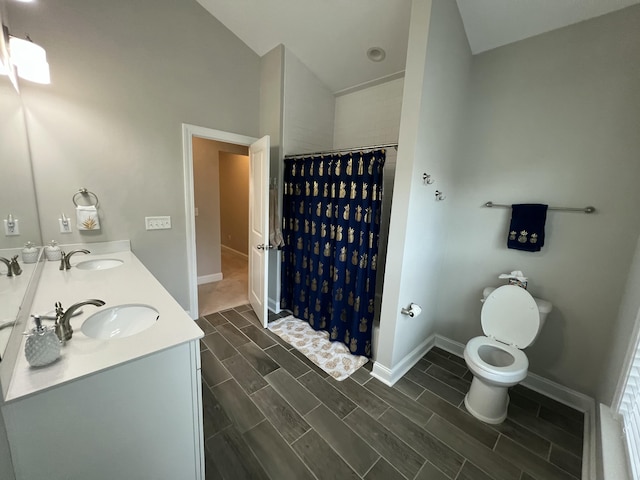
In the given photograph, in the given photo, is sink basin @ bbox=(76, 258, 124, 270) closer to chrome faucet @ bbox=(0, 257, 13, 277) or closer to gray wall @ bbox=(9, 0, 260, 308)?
gray wall @ bbox=(9, 0, 260, 308)

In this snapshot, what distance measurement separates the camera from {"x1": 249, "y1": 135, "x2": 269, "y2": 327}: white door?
2.44 metres

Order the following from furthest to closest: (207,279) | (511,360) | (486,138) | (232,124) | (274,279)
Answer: (207,279) < (274,279) < (232,124) < (486,138) < (511,360)

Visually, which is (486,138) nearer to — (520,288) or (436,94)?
(436,94)

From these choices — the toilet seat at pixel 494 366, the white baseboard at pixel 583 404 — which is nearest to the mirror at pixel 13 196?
the toilet seat at pixel 494 366

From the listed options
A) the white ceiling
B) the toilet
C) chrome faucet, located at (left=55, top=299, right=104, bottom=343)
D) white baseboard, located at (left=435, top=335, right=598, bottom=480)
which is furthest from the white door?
white baseboard, located at (left=435, top=335, right=598, bottom=480)

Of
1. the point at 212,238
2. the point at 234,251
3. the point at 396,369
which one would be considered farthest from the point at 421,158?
the point at 234,251

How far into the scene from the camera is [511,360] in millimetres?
1814

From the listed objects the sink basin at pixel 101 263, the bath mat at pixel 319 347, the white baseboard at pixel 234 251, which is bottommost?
the bath mat at pixel 319 347

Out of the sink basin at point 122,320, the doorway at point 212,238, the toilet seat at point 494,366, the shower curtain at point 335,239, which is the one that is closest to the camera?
the sink basin at point 122,320

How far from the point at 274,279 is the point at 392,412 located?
1866mm

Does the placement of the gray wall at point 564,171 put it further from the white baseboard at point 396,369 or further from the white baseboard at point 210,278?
the white baseboard at point 210,278

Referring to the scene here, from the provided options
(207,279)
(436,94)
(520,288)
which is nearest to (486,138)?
(436,94)

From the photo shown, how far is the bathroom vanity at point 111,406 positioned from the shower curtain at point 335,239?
144 cm

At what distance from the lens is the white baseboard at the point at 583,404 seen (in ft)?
4.64
